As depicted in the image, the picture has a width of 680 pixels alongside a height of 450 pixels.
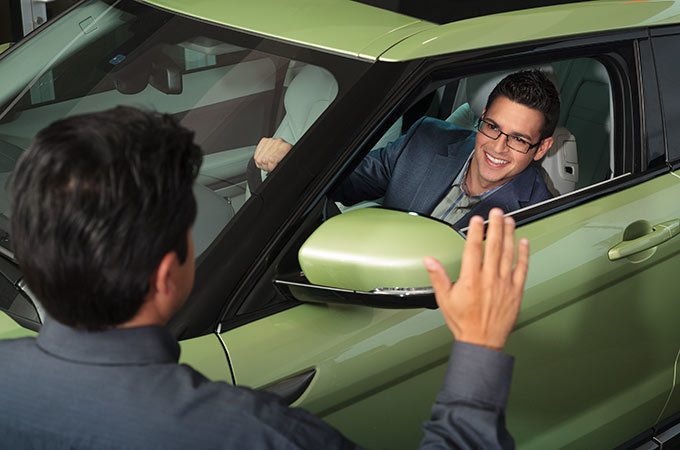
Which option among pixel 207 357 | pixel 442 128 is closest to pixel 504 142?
pixel 442 128

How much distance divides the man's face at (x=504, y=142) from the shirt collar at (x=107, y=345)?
148cm

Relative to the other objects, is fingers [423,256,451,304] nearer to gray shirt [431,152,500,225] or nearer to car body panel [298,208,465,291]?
car body panel [298,208,465,291]

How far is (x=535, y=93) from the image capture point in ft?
7.49

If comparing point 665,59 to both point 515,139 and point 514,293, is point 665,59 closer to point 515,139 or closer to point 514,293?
point 515,139

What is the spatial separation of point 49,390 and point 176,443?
0.15 metres

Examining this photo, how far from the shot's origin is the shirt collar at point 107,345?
96 centimetres

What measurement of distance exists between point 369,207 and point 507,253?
0.55m

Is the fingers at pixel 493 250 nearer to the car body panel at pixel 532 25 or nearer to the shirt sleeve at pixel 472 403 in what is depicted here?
the shirt sleeve at pixel 472 403

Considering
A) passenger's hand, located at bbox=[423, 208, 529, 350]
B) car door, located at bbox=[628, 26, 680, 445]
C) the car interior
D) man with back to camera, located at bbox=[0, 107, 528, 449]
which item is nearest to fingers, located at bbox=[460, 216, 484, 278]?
passenger's hand, located at bbox=[423, 208, 529, 350]

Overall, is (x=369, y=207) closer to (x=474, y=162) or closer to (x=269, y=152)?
(x=269, y=152)

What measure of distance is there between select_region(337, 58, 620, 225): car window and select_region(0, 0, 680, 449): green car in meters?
0.01

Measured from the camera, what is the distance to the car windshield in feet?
6.10

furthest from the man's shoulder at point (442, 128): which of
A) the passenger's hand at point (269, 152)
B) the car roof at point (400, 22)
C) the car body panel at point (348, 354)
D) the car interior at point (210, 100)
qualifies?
the car body panel at point (348, 354)

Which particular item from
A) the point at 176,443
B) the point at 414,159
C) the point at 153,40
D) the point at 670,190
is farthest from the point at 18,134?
the point at 670,190
